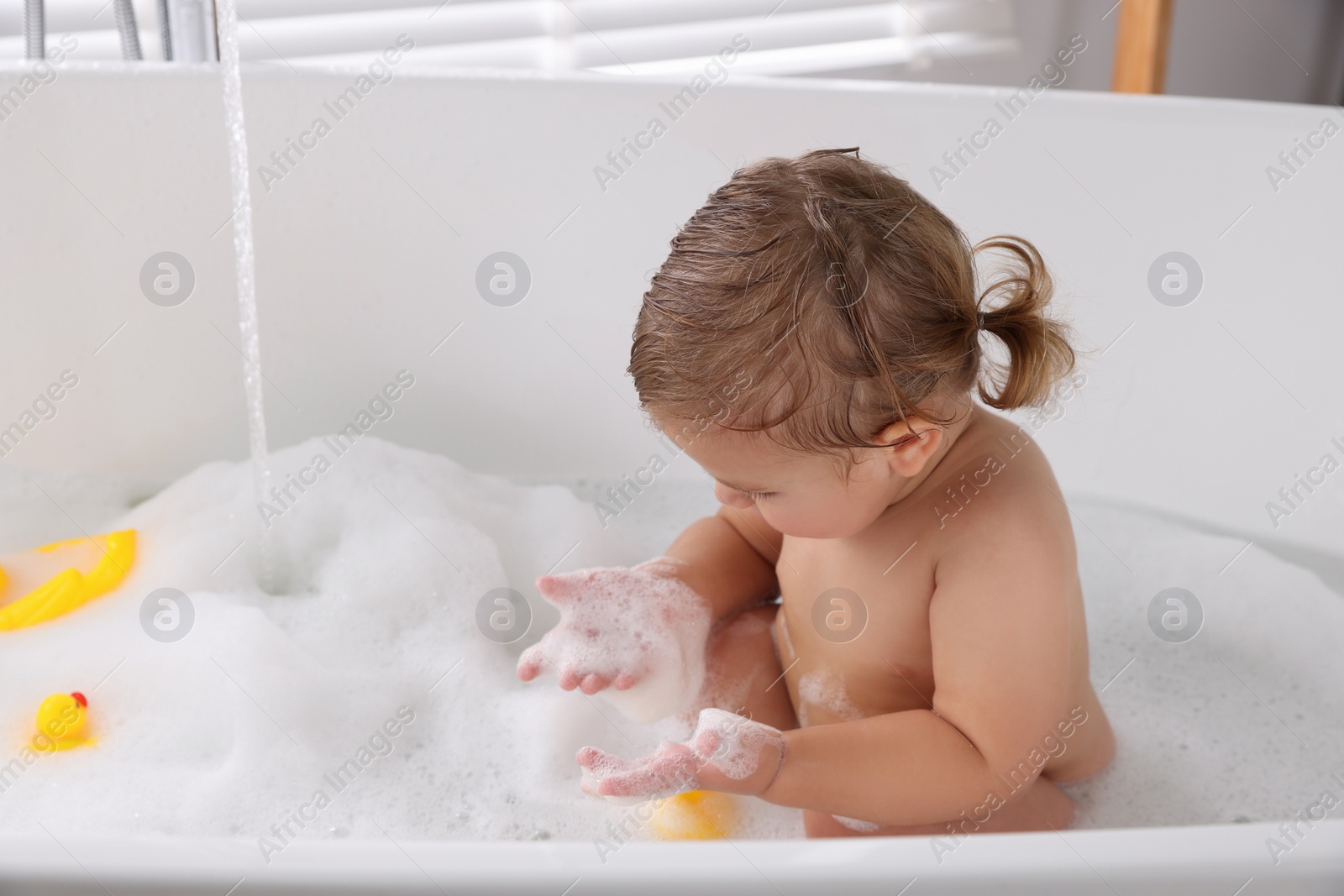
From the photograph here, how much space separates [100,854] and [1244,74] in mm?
2368

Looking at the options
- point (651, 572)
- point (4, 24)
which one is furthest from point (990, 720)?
point (4, 24)

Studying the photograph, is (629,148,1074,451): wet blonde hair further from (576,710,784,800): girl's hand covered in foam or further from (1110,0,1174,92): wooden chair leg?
(1110,0,1174,92): wooden chair leg

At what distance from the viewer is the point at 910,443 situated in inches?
25.1

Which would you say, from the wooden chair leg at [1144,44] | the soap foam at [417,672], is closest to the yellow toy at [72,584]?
the soap foam at [417,672]

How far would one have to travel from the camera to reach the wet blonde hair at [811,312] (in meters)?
0.59

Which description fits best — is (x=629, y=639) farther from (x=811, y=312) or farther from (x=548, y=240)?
(x=548, y=240)

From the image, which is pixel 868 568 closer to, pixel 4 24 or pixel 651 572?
pixel 651 572

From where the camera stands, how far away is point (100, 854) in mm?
416

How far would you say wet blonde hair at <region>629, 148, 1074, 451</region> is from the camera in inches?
23.3

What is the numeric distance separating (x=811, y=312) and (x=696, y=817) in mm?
376

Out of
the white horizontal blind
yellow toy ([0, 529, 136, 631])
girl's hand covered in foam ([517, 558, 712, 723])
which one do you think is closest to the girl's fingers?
girl's hand covered in foam ([517, 558, 712, 723])

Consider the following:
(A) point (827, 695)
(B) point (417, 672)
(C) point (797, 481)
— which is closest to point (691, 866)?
(C) point (797, 481)

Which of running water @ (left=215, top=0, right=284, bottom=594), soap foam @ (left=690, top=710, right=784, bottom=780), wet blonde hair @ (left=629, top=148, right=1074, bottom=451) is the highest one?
running water @ (left=215, top=0, right=284, bottom=594)

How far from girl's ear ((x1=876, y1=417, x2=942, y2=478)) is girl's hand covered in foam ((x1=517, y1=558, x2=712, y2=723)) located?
212 mm
